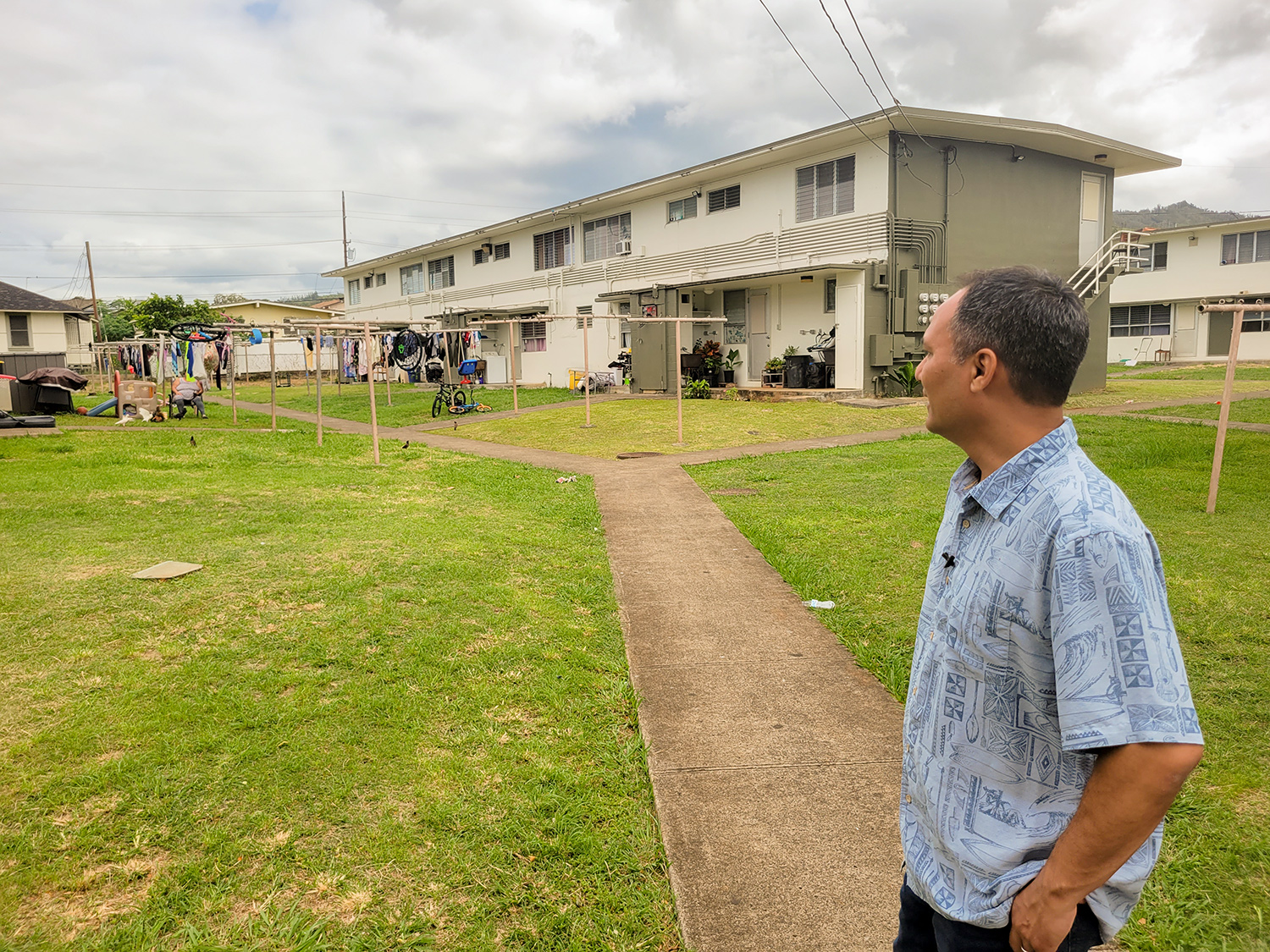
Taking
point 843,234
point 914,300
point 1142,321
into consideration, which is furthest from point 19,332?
point 1142,321

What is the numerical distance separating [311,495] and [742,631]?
6.43 metres

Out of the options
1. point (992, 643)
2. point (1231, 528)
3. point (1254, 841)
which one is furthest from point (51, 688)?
point (1231, 528)

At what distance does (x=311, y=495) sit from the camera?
10.1m

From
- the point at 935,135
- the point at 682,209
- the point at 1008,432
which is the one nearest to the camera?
the point at 1008,432

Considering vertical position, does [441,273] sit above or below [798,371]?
above

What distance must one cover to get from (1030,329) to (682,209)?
2698 centimetres

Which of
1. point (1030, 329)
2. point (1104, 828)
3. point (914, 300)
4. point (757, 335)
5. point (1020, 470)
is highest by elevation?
point (914, 300)

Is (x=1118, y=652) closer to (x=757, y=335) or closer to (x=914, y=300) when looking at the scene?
(x=914, y=300)

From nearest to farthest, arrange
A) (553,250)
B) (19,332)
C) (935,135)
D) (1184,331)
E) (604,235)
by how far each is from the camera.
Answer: (935,135) < (604,235) < (553,250) < (1184,331) < (19,332)

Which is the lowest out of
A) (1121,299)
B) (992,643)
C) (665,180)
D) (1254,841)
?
(1254,841)

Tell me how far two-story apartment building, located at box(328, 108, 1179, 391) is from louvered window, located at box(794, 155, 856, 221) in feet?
0.13

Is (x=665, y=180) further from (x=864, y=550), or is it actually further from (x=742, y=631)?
(x=742, y=631)

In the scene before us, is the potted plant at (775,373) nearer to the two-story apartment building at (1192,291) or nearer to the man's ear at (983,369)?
the two-story apartment building at (1192,291)

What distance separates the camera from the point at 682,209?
27172 mm
